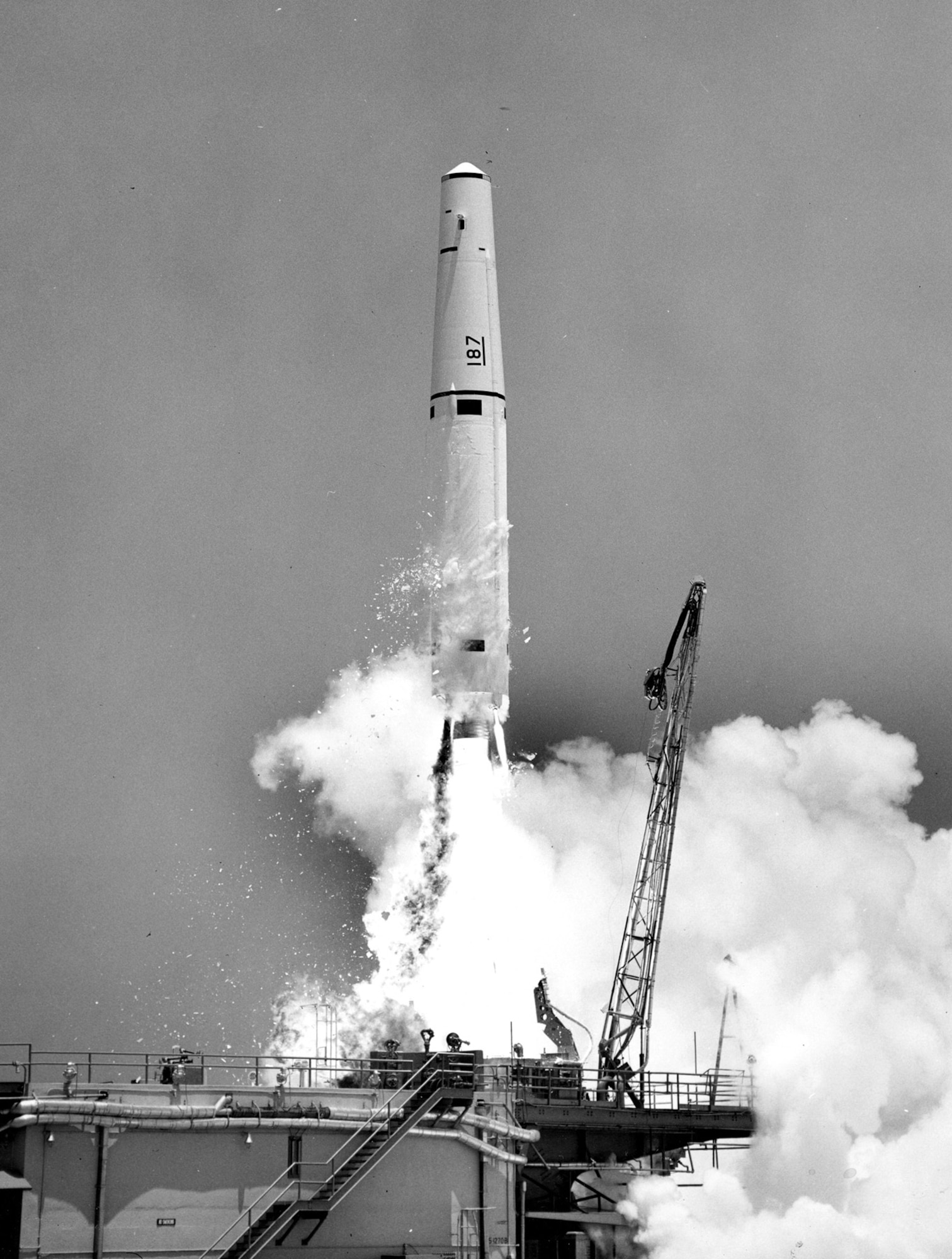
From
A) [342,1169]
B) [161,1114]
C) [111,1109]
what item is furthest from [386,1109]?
[111,1109]

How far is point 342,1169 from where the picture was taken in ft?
154

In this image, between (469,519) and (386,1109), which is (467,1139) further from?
(469,519)

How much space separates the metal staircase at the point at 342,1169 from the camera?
45375 millimetres

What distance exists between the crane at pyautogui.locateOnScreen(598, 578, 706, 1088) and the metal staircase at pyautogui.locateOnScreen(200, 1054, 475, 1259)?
1826 cm

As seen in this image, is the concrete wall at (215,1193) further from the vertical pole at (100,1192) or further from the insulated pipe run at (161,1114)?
the insulated pipe run at (161,1114)

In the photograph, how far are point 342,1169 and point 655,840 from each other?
84.9 feet

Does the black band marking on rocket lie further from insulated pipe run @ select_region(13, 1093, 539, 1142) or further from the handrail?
insulated pipe run @ select_region(13, 1093, 539, 1142)

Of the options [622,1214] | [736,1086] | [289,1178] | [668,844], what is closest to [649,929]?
[668,844]

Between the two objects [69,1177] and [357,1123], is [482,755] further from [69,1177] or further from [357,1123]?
[69,1177]

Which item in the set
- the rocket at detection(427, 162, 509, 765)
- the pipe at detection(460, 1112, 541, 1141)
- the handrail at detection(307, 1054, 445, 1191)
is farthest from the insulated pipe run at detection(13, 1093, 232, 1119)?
the rocket at detection(427, 162, 509, 765)

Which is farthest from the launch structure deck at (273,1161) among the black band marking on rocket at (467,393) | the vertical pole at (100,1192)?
the black band marking on rocket at (467,393)

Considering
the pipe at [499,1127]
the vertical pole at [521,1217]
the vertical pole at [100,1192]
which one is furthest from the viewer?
the vertical pole at [521,1217]

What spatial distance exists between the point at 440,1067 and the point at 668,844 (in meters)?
20.6

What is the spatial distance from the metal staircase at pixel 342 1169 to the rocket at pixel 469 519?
14.8 meters
